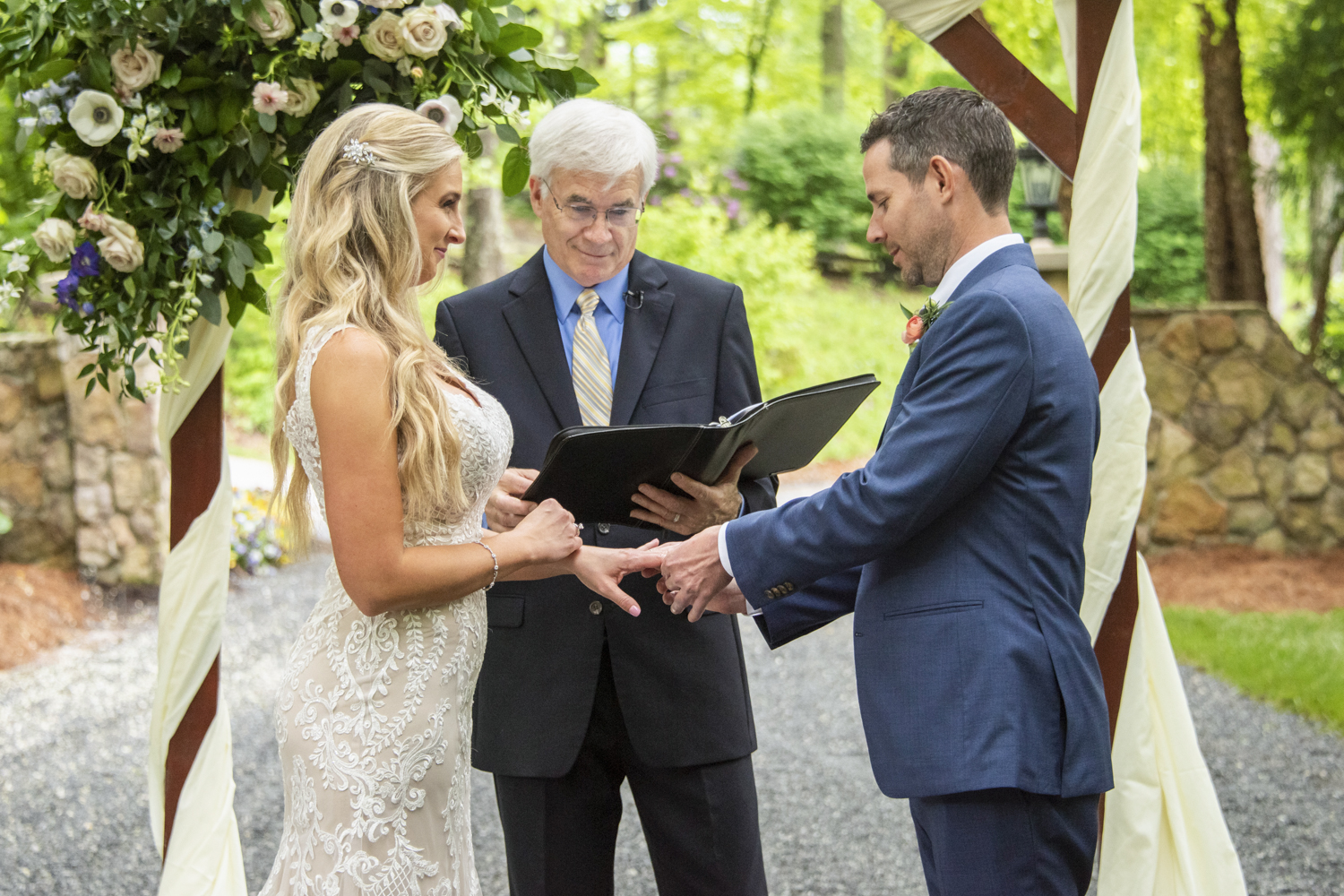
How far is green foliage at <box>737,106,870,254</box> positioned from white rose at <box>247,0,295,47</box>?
13.6m

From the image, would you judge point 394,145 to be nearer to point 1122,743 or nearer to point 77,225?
point 77,225

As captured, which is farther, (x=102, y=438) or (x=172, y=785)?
(x=102, y=438)

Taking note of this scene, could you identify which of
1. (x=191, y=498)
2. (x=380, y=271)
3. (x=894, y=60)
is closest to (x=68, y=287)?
(x=191, y=498)

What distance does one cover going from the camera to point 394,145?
2059 millimetres

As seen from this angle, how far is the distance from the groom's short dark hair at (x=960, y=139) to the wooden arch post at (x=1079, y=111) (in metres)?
0.89

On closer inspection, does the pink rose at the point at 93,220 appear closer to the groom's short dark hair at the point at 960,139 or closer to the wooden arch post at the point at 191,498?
the wooden arch post at the point at 191,498

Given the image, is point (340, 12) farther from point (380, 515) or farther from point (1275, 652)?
point (1275, 652)

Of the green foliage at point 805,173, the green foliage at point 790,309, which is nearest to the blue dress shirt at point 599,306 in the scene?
the green foliage at point 790,309

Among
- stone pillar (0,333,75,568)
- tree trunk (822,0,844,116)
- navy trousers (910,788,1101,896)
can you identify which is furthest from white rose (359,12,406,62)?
tree trunk (822,0,844,116)

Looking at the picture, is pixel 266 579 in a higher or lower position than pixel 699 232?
lower

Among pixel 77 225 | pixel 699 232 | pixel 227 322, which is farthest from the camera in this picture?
pixel 699 232

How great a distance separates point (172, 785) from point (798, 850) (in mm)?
2158

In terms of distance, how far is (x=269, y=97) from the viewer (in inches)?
97.0

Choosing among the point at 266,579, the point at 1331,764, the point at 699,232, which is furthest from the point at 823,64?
the point at 1331,764
